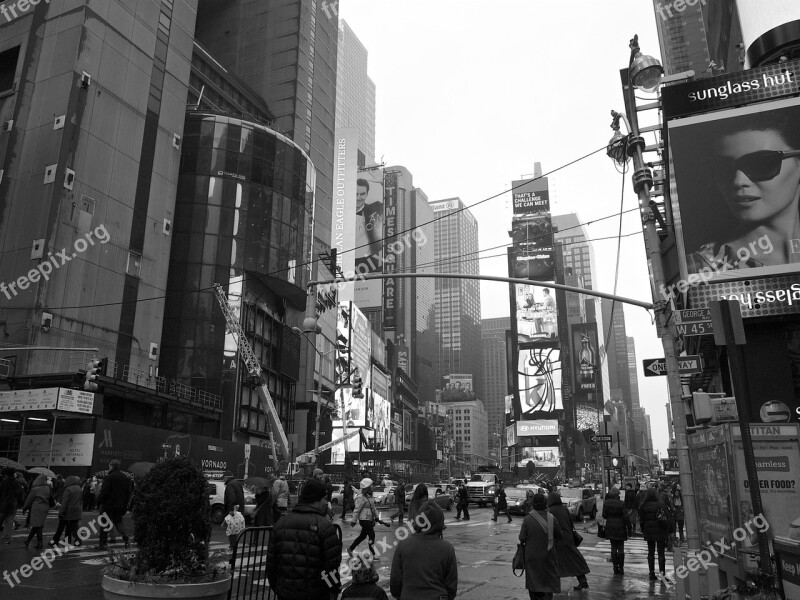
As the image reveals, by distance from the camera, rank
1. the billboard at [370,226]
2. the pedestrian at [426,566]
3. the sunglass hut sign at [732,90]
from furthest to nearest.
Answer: the billboard at [370,226], the sunglass hut sign at [732,90], the pedestrian at [426,566]

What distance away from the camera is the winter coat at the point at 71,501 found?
13.8 meters

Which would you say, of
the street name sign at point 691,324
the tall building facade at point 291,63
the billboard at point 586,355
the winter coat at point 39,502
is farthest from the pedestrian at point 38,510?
the billboard at point 586,355

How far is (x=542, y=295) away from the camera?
160 metres

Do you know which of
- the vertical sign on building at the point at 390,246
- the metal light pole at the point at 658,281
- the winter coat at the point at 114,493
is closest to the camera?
the metal light pole at the point at 658,281

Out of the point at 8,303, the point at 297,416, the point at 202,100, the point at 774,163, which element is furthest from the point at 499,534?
the point at 202,100

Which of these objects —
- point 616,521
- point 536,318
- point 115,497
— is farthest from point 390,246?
point 616,521

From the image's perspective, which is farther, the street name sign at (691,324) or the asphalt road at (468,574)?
the street name sign at (691,324)

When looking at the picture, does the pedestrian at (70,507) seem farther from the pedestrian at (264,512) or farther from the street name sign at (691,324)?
the street name sign at (691,324)

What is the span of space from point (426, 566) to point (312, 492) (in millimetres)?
1215

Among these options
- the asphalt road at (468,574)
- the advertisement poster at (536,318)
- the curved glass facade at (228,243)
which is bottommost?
the asphalt road at (468,574)

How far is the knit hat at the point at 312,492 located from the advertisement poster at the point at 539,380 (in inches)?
6024

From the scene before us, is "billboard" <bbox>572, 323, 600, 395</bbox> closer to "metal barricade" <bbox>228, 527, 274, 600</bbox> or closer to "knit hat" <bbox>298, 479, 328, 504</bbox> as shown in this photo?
"metal barricade" <bbox>228, 527, 274, 600</bbox>

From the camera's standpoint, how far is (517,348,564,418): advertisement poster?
15388cm

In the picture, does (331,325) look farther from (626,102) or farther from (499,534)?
(626,102)
